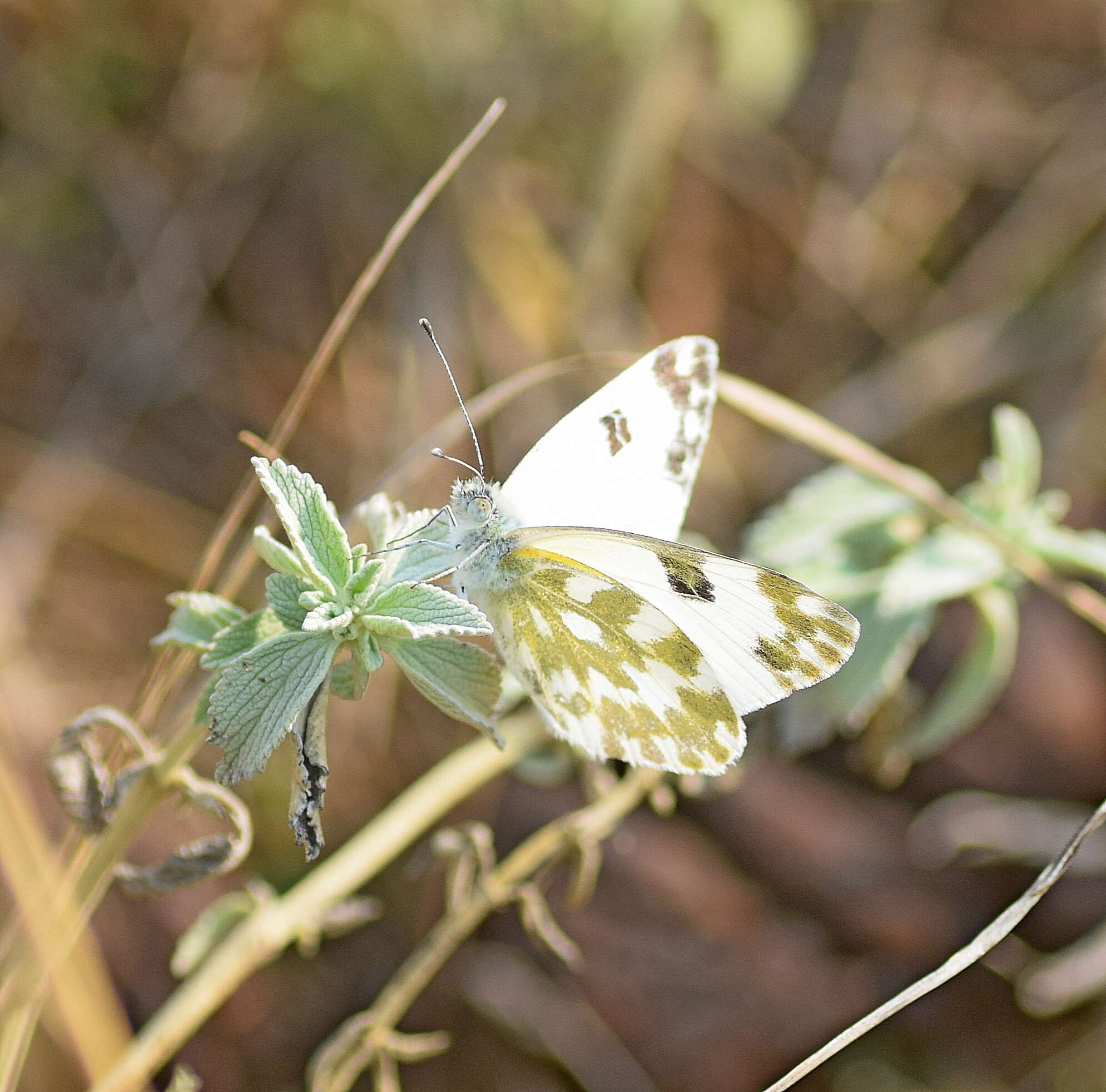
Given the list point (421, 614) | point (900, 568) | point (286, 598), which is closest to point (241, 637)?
point (286, 598)

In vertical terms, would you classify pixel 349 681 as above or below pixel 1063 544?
below

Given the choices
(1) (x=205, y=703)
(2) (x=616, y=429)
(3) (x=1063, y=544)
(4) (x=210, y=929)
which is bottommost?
(4) (x=210, y=929)

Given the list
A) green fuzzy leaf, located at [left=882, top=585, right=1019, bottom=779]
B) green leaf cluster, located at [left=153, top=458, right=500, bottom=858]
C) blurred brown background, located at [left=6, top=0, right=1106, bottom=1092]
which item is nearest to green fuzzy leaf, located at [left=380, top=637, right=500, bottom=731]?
green leaf cluster, located at [left=153, top=458, right=500, bottom=858]

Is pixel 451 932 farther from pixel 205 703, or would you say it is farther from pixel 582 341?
pixel 582 341

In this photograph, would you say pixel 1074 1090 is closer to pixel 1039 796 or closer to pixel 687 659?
pixel 1039 796

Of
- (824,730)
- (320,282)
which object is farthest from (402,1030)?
(320,282)
